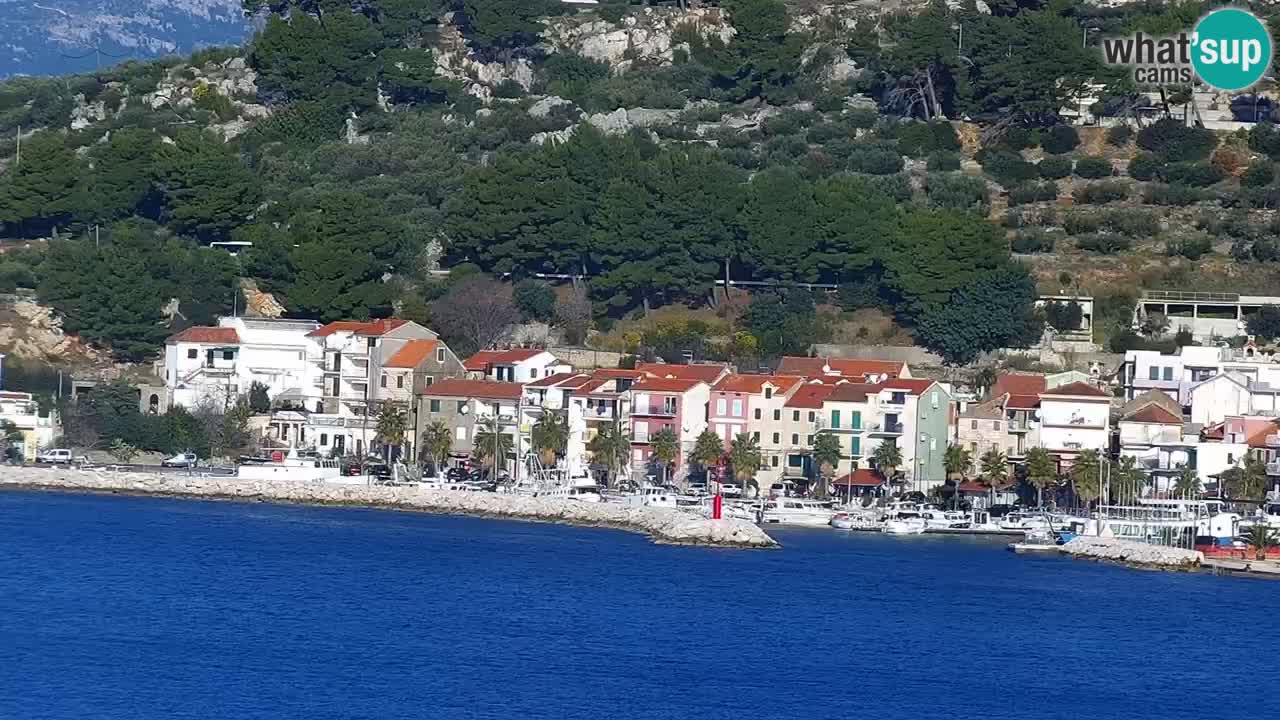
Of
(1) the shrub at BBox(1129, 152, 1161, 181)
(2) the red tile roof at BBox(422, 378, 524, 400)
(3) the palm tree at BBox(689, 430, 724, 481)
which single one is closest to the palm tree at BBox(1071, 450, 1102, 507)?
(3) the palm tree at BBox(689, 430, 724, 481)

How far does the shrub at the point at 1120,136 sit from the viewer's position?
7619 cm

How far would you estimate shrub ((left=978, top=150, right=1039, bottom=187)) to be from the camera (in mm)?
73625

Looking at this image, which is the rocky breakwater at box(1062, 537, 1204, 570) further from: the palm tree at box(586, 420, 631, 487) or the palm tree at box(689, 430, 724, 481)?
the palm tree at box(586, 420, 631, 487)

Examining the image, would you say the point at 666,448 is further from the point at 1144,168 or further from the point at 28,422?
the point at 1144,168

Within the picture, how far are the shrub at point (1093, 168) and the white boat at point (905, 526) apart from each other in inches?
840

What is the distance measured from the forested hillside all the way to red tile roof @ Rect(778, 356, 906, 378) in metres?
2.82

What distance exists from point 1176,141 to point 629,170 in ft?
52.1

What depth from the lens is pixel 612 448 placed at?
193 ft

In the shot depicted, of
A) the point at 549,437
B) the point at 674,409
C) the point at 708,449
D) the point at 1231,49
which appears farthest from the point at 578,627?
the point at 1231,49

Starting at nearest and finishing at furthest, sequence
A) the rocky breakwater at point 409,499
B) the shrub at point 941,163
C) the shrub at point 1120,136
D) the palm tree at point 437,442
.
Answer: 1. the rocky breakwater at point 409,499
2. the palm tree at point 437,442
3. the shrub at point 941,163
4. the shrub at point 1120,136

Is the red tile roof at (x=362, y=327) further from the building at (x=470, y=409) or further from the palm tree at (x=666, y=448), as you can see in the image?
the palm tree at (x=666, y=448)

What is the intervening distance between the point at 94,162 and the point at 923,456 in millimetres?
27977

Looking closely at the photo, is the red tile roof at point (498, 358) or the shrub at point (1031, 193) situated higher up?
the shrub at point (1031, 193)

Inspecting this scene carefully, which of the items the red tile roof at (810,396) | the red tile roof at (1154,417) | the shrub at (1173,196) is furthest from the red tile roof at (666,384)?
the shrub at (1173,196)
